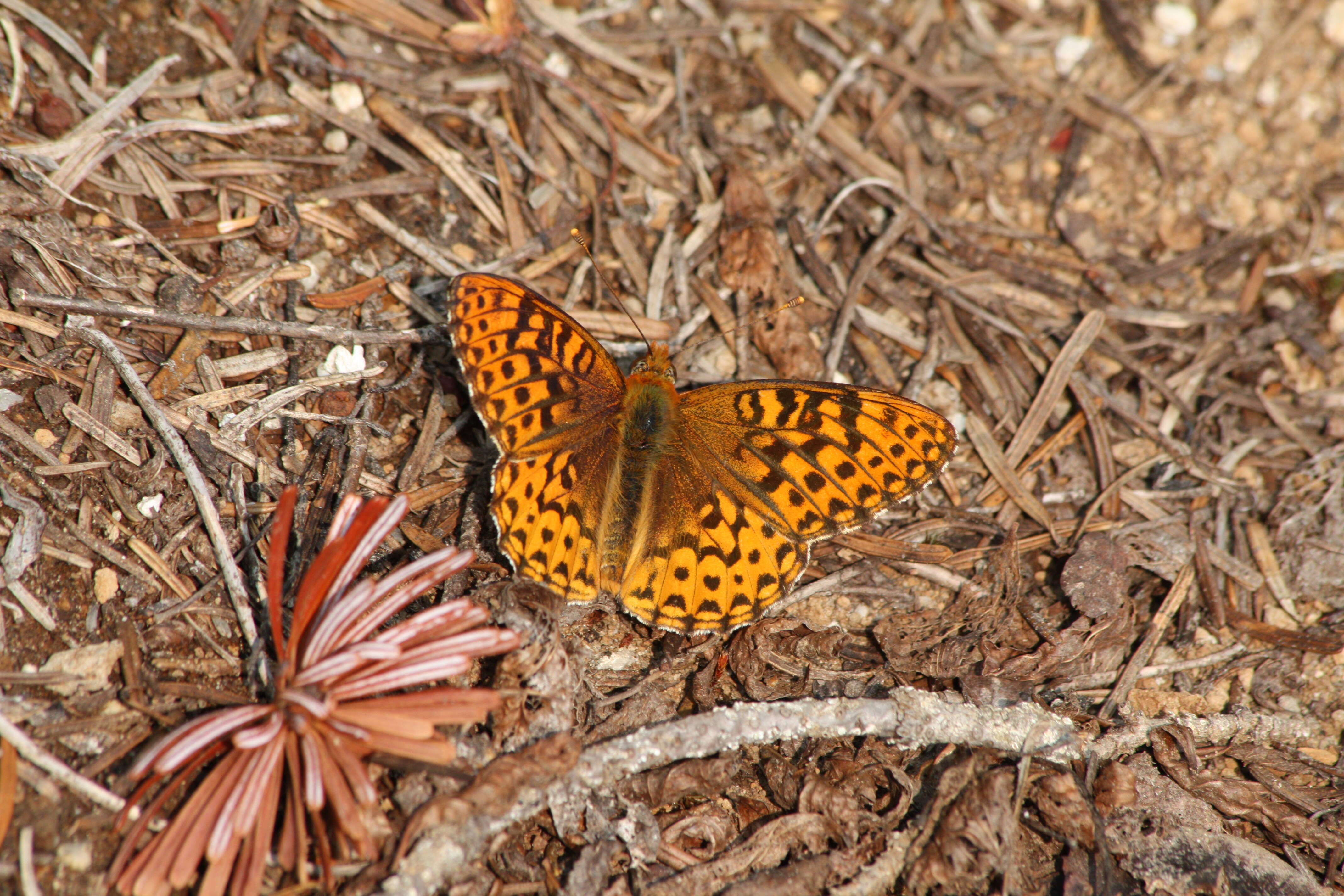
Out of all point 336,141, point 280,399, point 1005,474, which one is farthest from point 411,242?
point 1005,474

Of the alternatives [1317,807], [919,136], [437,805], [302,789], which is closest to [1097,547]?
[1317,807]

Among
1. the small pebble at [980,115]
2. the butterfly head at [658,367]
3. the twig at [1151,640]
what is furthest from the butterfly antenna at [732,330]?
the twig at [1151,640]

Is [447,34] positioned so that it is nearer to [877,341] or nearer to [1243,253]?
[877,341]

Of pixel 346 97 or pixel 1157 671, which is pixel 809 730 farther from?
pixel 346 97

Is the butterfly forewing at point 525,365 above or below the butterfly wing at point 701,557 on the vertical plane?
above

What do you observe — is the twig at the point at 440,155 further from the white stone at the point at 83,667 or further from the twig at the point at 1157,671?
the twig at the point at 1157,671

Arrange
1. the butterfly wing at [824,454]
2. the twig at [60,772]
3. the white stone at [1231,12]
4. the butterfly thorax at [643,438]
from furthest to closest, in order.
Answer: the white stone at [1231,12]
the butterfly thorax at [643,438]
the butterfly wing at [824,454]
the twig at [60,772]
